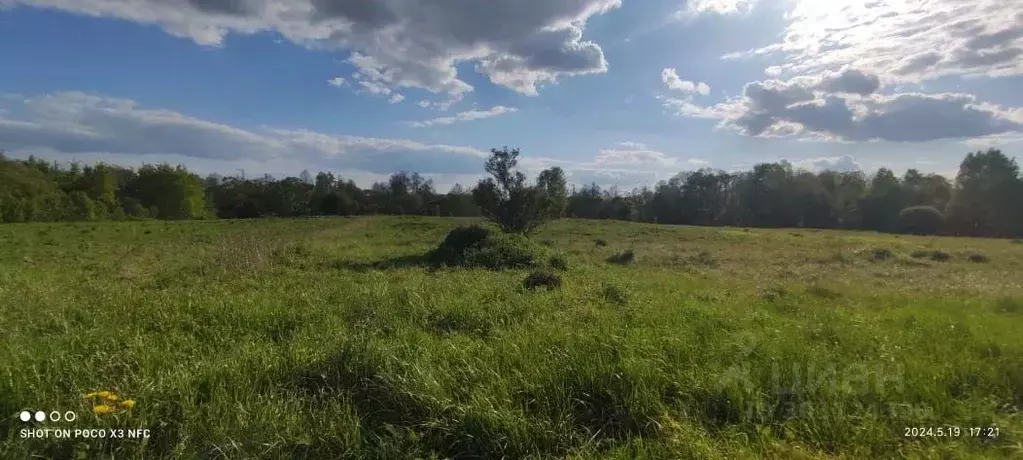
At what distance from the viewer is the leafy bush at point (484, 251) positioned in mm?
18281

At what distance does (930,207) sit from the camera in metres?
51.9

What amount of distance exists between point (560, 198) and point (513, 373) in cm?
2694

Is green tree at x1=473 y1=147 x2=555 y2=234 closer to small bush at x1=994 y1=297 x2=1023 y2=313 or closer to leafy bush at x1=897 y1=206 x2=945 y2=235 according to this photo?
small bush at x1=994 y1=297 x2=1023 y2=313

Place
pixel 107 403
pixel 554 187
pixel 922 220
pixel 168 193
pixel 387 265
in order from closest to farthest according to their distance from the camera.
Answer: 1. pixel 107 403
2. pixel 387 265
3. pixel 554 187
4. pixel 922 220
5. pixel 168 193

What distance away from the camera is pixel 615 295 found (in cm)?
1098

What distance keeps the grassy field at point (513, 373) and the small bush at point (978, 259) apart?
11.8m

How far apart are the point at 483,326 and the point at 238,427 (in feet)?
13.2

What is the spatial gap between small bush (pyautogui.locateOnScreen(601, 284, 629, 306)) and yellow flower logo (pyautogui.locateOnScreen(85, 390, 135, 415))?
777 cm

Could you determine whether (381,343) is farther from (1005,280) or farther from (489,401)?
(1005,280)

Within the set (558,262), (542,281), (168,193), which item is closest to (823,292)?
(542,281)

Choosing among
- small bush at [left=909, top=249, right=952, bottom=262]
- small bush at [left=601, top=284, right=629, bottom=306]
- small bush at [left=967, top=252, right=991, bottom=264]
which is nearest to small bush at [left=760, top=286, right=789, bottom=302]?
small bush at [left=601, top=284, right=629, bottom=306]

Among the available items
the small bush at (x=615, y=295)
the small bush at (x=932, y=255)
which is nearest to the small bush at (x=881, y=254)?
the small bush at (x=932, y=255)

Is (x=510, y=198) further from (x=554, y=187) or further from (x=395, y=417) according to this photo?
(x=395, y=417)

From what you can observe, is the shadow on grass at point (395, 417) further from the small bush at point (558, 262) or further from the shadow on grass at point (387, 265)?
the small bush at point (558, 262)
